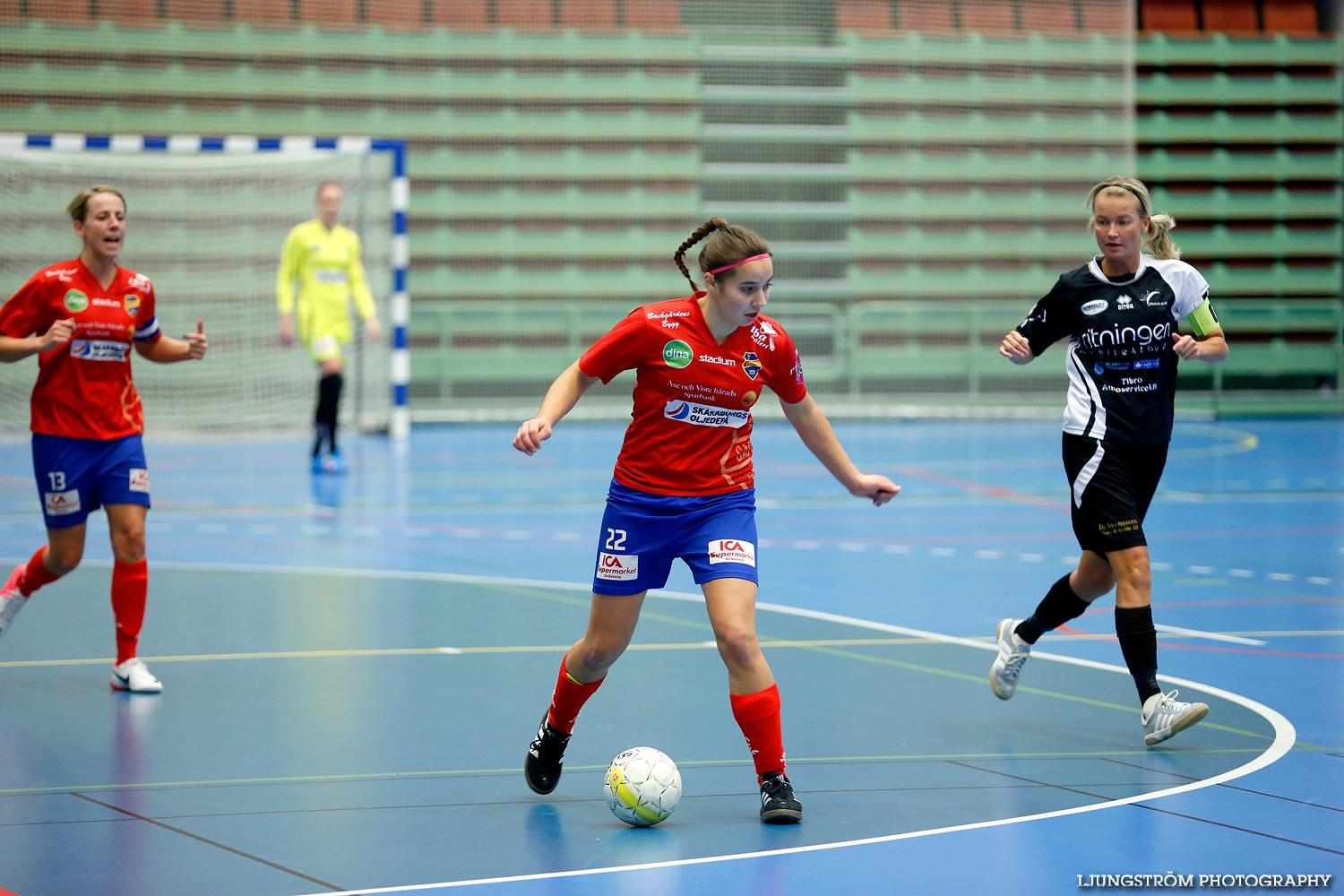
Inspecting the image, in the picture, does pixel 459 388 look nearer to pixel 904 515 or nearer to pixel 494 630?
pixel 904 515

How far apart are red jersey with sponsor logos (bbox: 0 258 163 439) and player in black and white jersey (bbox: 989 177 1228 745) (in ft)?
10.8

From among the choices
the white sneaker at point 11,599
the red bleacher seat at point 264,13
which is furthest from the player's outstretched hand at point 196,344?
the red bleacher seat at point 264,13

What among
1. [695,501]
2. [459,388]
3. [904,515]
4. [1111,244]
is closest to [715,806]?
[695,501]

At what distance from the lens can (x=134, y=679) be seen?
236 inches

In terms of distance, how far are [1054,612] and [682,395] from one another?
1854 millimetres

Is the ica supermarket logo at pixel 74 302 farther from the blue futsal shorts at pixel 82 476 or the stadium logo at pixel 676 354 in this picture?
the stadium logo at pixel 676 354

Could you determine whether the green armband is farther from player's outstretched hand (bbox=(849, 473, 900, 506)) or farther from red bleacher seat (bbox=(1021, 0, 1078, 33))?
red bleacher seat (bbox=(1021, 0, 1078, 33))

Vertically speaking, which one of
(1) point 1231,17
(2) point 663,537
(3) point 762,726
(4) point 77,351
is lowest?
(3) point 762,726

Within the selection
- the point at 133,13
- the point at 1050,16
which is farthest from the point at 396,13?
the point at 1050,16

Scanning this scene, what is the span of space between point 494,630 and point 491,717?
1738 millimetres

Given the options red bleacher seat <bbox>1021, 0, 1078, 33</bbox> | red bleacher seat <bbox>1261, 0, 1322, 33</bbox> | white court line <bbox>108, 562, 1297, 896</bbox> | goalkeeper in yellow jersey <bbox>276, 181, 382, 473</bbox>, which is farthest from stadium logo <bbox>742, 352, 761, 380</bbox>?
red bleacher seat <bbox>1261, 0, 1322, 33</bbox>

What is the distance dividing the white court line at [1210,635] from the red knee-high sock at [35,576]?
4.44m

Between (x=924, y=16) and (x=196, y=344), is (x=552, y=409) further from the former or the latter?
(x=924, y=16)

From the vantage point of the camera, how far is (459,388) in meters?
21.4
